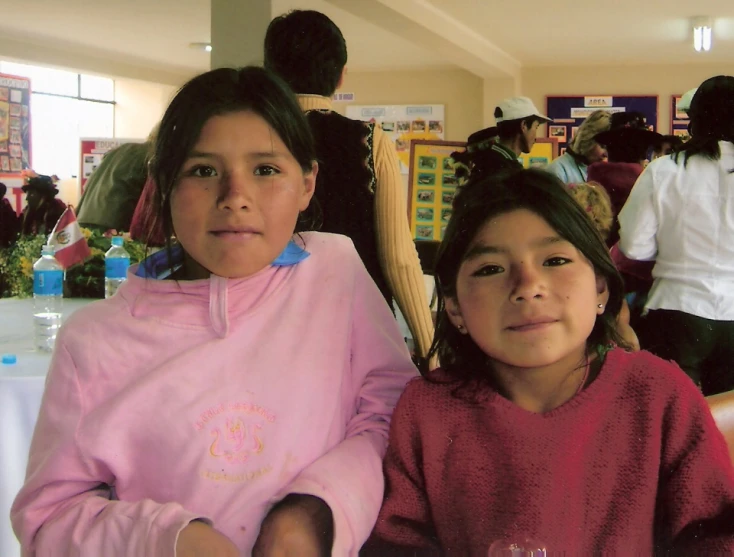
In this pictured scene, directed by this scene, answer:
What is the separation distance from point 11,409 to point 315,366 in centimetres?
112

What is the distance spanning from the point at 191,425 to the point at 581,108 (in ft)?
32.2

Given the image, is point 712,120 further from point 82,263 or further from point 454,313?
point 82,263

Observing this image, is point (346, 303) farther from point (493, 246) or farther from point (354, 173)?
point (354, 173)

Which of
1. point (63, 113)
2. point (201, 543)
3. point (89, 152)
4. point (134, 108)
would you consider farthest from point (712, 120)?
point (134, 108)

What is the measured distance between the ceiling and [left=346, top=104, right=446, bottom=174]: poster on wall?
0.65m

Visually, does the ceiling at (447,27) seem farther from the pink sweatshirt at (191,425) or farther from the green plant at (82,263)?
the pink sweatshirt at (191,425)

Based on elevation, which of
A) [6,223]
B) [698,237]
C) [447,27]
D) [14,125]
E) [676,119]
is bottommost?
[698,237]

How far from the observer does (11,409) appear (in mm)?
1705

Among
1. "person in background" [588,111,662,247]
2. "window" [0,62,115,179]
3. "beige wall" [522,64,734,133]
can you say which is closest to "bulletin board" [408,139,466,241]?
"person in background" [588,111,662,247]

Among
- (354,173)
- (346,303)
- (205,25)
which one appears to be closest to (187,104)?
(346,303)

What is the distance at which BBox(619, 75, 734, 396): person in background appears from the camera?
7.89ft

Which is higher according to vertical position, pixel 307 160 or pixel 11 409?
pixel 307 160

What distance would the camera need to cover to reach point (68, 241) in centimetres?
232

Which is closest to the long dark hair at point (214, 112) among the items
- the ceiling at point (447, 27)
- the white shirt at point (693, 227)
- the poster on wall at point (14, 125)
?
the white shirt at point (693, 227)
